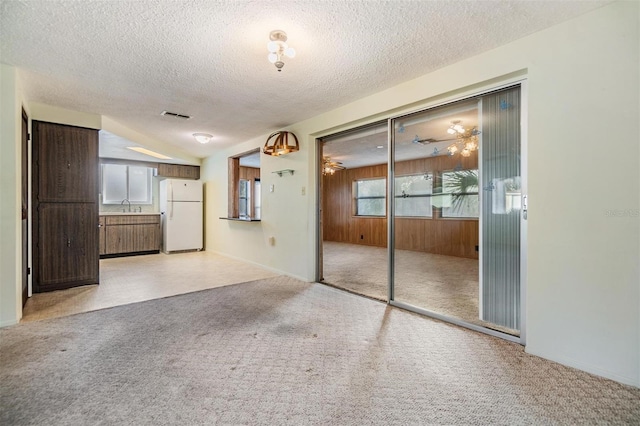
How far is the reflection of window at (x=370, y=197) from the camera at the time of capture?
8.41m

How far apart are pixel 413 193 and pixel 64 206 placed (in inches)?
178

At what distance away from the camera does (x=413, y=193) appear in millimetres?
3498

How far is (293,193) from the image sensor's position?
4.63 meters

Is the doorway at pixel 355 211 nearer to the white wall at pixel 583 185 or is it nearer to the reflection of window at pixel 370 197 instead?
the reflection of window at pixel 370 197

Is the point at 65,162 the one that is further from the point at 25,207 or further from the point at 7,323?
the point at 7,323

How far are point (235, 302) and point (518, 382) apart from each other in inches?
107

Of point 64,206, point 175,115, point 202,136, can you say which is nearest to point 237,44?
point 175,115

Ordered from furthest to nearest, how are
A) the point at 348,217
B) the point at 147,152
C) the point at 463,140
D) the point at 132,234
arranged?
1. the point at 348,217
2. the point at 132,234
3. the point at 147,152
4. the point at 463,140

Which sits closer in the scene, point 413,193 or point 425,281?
point 413,193

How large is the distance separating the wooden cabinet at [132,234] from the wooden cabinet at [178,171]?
3.58 feet

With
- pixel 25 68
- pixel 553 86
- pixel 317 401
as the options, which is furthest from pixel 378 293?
pixel 25 68

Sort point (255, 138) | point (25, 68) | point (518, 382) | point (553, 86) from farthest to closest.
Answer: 1. point (255, 138)
2. point (25, 68)
3. point (553, 86)
4. point (518, 382)

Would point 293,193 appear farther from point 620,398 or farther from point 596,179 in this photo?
point 620,398

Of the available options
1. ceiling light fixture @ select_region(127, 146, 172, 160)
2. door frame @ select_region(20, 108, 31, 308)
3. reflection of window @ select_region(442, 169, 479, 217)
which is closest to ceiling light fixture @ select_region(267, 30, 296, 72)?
reflection of window @ select_region(442, 169, 479, 217)
